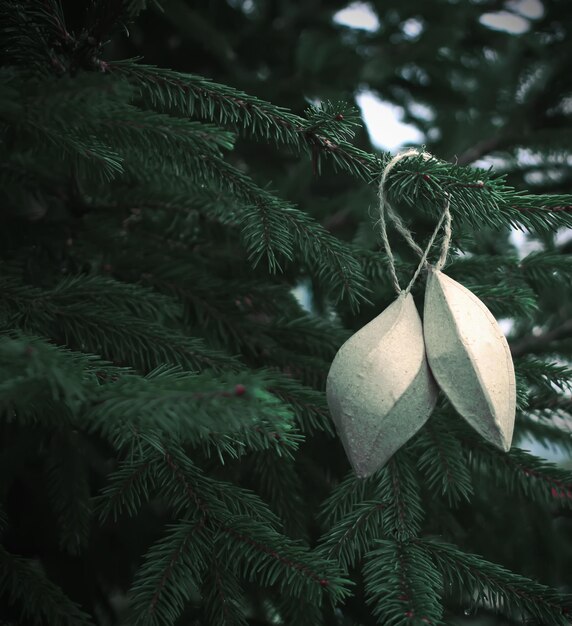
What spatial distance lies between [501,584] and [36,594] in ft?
2.37

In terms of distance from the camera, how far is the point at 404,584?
0.89 metres

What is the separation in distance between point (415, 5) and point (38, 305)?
1879mm

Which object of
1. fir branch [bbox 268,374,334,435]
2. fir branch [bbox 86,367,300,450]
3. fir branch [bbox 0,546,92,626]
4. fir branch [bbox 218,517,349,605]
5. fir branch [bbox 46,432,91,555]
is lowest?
fir branch [bbox 46,432,91,555]

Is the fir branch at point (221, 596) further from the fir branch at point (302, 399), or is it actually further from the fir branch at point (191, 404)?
the fir branch at point (191, 404)

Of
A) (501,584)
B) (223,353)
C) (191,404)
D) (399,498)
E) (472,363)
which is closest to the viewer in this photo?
(191,404)

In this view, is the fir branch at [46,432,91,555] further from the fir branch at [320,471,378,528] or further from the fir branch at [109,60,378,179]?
the fir branch at [109,60,378,179]

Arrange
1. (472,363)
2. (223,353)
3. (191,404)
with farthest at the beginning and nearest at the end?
(223,353) → (472,363) → (191,404)

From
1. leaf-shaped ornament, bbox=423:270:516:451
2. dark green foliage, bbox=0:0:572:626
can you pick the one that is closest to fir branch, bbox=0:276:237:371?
dark green foliage, bbox=0:0:572:626

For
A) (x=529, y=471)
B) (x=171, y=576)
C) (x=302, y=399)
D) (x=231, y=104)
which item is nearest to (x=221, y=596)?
(x=171, y=576)

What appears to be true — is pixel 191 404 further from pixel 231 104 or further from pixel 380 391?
pixel 231 104

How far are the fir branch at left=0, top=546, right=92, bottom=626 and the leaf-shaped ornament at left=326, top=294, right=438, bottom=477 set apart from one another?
51 cm

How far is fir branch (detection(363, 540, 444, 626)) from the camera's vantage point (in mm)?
848

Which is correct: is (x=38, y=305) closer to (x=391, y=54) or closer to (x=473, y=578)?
(x=473, y=578)

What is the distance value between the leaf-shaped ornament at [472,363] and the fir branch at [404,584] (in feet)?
0.73
